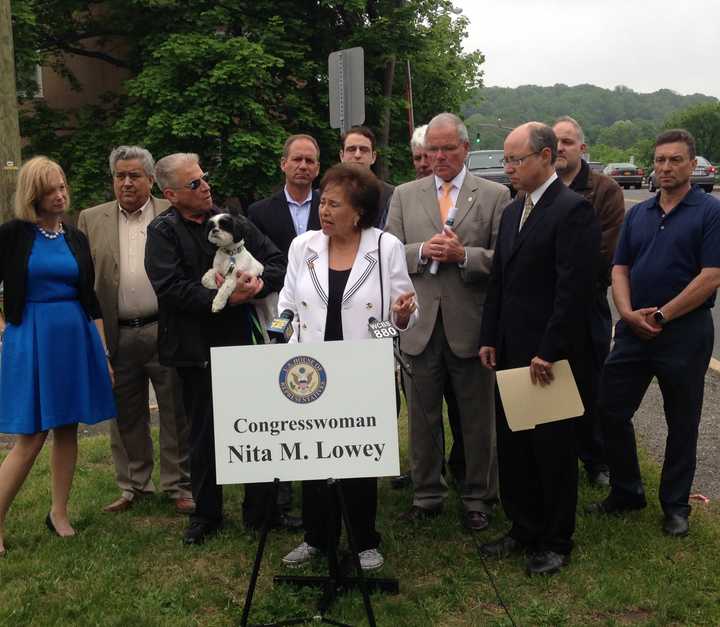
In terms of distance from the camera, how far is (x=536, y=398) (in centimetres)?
413

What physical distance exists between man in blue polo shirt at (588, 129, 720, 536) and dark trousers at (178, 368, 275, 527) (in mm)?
2275

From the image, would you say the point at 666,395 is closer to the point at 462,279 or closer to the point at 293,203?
the point at 462,279

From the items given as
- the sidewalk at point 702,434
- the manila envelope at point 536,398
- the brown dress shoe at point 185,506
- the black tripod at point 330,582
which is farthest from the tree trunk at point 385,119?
the black tripod at point 330,582

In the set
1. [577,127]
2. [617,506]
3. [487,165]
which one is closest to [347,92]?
[577,127]

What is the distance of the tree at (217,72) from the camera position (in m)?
18.4

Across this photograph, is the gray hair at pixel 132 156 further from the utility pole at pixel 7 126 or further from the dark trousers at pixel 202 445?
the utility pole at pixel 7 126

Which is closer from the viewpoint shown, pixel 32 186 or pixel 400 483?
pixel 32 186

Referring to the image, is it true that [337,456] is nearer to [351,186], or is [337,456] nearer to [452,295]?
[351,186]

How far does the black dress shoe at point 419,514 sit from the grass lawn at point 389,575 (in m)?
0.06

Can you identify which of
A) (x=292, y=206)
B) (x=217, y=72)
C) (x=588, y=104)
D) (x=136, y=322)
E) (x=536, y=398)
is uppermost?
(x=588, y=104)

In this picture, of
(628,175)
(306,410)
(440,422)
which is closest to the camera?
(306,410)

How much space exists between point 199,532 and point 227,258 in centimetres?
164

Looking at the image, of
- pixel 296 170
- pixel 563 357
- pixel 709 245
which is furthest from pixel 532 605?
pixel 296 170

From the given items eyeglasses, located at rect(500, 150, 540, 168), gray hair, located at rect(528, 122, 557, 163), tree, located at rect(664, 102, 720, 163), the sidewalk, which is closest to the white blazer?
eyeglasses, located at rect(500, 150, 540, 168)
